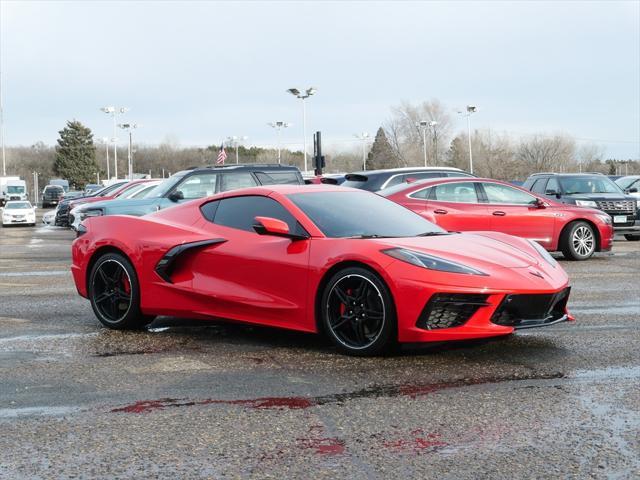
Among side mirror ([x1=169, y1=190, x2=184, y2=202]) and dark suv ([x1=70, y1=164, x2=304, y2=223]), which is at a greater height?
dark suv ([x1=70, y1=164, x2=304, y2=223])

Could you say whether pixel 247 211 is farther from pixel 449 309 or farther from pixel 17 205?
pixel 17 205

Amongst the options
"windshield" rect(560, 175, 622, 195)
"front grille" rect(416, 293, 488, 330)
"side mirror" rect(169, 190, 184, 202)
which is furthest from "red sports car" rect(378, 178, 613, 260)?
"front grille" rect(416, 293, 488, 330)

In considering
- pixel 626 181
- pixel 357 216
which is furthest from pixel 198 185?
pixel 626 181

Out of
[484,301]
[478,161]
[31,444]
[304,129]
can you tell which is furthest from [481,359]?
[478,161]

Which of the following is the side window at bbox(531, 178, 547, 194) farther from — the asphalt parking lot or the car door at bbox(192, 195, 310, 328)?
the car door at bbox(192, 195, 310, 328)

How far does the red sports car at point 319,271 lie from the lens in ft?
20.2

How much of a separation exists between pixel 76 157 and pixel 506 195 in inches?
4417

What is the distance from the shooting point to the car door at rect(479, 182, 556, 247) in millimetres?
14586

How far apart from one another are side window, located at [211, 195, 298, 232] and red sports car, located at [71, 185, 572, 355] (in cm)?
1

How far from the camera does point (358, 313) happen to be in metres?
6.37

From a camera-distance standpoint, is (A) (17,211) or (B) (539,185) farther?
(A) (17,211)

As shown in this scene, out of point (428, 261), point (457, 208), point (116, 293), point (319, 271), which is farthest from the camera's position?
point (457, 208)

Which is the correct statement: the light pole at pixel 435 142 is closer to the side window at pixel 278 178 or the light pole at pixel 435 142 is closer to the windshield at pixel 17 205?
the windshield at pixel 17 205

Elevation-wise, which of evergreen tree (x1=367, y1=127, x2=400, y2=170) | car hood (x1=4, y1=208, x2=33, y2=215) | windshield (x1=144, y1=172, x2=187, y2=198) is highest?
evergreen tree (x1=367, y1=127, x2=400, y2=170)
